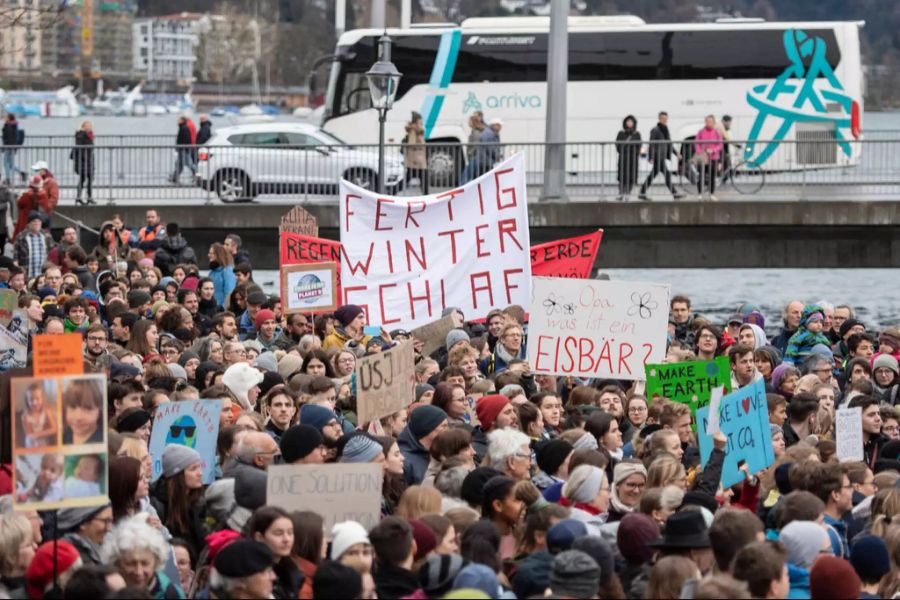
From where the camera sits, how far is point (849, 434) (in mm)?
11273

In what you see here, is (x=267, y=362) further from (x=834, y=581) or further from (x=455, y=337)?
(x=834, y=581)

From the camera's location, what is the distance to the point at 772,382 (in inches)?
554

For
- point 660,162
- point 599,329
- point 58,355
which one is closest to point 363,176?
point 660,162

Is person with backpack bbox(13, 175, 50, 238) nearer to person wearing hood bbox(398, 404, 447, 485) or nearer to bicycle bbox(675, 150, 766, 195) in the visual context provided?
bicycle bbox(675, 150, 766, 195)

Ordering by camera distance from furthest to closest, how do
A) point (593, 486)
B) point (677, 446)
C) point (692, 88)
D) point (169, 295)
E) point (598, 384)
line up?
1. point (692, 88)
2. point (169, 295)
3. point (598, 384)
4. point (677, 446)
5. point (593, 486)

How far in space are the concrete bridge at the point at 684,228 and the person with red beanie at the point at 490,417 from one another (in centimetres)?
1740

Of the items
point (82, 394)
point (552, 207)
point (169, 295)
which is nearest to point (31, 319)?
point (169, 295)

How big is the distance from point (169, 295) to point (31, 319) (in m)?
2.69

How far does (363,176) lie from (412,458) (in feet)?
69.0

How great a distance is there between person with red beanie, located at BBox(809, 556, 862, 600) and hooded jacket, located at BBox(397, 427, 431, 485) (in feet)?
10.0

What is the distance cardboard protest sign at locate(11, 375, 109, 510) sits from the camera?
310 inches

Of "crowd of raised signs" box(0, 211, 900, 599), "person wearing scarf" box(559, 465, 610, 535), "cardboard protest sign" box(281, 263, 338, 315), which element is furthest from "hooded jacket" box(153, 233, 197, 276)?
"person wearing scarf" box(559, 465, 610, 535)

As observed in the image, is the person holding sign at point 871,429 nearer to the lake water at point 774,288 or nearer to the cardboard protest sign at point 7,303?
the cardboard protest sign at point 7,303

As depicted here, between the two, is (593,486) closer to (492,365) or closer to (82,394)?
(82,394)
